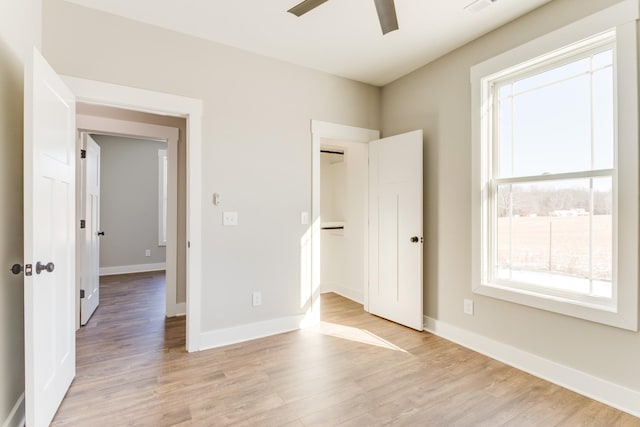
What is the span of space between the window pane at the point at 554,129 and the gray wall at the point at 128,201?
21.1ft

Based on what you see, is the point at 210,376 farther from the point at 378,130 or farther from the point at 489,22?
the point at 489,22

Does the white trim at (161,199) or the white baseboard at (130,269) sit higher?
the white trim at (161,199)

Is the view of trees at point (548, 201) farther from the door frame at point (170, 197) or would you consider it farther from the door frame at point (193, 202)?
the door frame at point (170, 197)

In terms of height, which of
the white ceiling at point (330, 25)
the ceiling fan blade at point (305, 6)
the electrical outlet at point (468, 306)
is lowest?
the electrical outlet at point (468, 306)

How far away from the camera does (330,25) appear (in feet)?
8.47

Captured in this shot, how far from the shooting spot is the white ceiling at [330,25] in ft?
7.63

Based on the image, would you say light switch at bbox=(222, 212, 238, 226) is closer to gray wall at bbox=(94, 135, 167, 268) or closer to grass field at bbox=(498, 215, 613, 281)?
grass field at bbox=(498, 215, 613, 281)

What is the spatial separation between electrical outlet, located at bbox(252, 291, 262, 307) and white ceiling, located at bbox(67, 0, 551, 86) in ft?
7.79

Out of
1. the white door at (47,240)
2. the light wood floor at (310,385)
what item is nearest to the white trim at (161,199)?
the light wood floor at (310,385)

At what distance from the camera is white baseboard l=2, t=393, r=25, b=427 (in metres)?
1.62

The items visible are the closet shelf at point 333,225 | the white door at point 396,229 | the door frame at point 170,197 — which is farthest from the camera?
the closet shelf at point 333,225

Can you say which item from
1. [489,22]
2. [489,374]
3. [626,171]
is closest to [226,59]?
[489,22]

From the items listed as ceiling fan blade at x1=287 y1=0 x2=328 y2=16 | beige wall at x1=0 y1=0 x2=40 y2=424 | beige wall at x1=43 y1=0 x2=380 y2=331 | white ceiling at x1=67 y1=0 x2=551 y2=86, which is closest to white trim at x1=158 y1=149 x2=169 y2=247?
beige wall at x1=43 y1=0 x2=380 y2=331

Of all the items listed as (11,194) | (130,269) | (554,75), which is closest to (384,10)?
(554,75)
